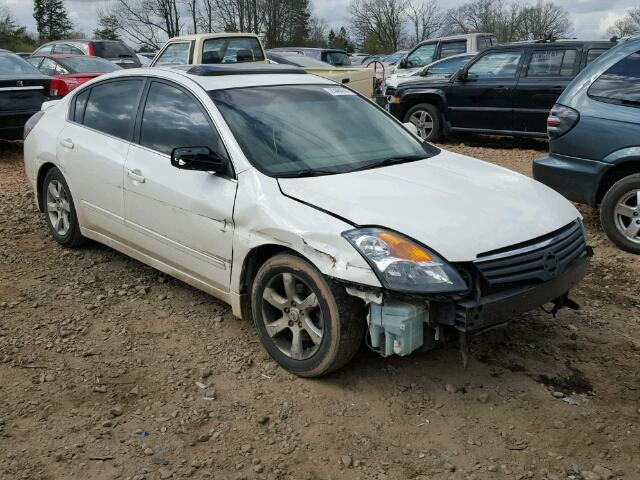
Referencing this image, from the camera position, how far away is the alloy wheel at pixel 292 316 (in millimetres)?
3424

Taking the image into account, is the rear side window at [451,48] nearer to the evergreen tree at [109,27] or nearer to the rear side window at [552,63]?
the rear side window at [552,63]

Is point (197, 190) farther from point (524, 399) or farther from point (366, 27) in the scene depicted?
point (366, 27)

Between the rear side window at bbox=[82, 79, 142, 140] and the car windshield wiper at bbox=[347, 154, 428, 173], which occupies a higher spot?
the rear side window at bbox=[82, 79, 142, 140]

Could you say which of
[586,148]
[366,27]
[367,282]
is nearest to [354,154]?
[367,282]

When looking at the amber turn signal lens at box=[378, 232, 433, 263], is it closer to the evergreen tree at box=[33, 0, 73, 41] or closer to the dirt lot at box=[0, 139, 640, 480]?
the dirt lot at box=[0, 139, 640, 480]

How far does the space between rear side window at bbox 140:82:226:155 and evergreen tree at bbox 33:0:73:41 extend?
6688 cm

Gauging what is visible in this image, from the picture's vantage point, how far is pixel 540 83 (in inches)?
387

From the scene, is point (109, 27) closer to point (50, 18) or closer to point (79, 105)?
point (50, 18)

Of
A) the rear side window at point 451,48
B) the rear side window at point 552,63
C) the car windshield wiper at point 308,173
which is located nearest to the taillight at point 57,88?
the rear side window at point 552,63

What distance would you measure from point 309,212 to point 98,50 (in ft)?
54.2

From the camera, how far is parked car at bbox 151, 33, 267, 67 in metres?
11.2

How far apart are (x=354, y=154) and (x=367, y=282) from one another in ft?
4.01

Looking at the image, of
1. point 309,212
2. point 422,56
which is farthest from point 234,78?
point 422,56

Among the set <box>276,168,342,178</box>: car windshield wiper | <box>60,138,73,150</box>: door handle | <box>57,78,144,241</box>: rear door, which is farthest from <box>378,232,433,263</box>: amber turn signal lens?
<box>60,138,73,150</box>: door handle
